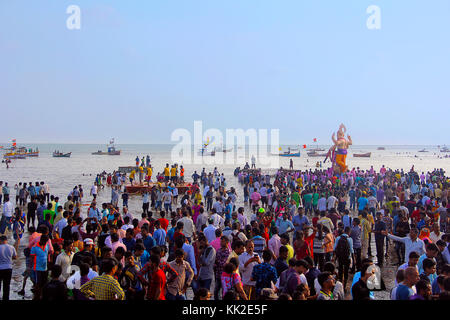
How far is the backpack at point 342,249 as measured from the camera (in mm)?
7875

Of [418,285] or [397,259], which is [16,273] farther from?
[397,259]

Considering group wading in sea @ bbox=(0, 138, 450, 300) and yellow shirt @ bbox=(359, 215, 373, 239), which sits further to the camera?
yellow shirt @ bbox=(359, 215, 373, 239)

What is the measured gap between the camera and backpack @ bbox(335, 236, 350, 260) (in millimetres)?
7875

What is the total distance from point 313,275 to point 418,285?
1533mm

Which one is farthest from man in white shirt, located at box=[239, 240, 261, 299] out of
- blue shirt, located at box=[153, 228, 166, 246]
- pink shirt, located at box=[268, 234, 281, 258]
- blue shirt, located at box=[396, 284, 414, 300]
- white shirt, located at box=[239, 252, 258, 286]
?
blue shirt, located at box=[153, 228, 166, 246]

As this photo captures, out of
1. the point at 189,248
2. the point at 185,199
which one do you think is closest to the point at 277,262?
the point at 189,248

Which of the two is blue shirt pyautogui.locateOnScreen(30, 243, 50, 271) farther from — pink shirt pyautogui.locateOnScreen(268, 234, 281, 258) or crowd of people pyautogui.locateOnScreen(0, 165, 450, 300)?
pink shirt pyautogui.locateOnScreen(268, 234, 281, 258)

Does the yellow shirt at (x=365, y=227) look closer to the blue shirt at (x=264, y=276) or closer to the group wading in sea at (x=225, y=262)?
the group wading in sea at (x=225, y=262)

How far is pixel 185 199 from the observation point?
50.2 ft

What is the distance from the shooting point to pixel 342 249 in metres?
7.89

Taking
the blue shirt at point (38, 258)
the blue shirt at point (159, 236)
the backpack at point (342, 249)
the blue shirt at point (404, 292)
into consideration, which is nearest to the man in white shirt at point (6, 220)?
the blue shirt at point (38, 258)

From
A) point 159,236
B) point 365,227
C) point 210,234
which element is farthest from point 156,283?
point 365,227

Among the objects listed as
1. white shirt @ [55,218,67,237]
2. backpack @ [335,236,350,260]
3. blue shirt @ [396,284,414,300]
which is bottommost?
backpack @ [335,236,350,260]

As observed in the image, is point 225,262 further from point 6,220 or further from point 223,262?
point 6,220
